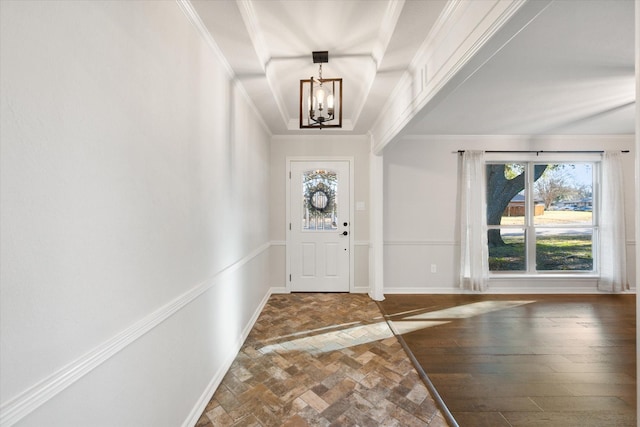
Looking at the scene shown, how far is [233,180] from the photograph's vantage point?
7.96ft

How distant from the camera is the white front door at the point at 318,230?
4.18 meters

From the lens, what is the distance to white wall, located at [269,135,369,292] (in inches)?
163

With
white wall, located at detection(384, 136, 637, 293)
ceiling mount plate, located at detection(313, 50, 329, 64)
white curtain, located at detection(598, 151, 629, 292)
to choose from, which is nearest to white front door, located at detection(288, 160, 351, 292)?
white wall, located at detection(384, 136, 637, 293)

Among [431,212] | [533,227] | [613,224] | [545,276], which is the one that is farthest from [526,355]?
[613,224]

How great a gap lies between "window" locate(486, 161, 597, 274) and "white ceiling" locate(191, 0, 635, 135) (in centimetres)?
101

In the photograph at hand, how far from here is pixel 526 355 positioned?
2.44 meters

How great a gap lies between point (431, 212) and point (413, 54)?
2.68m

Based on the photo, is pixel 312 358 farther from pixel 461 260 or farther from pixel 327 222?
pixel 461 260

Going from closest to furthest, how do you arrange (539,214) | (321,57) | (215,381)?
1. (215,381)
2. (321,57)
3. (539,214)

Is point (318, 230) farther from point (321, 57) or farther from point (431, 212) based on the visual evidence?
point (321, 57)

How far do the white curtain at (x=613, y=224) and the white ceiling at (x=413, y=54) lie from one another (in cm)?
92

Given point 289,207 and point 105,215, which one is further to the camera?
point 289,207

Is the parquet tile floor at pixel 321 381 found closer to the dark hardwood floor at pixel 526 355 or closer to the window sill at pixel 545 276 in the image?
the dark hardwood floor at pixel 526 355

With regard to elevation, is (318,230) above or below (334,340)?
above
